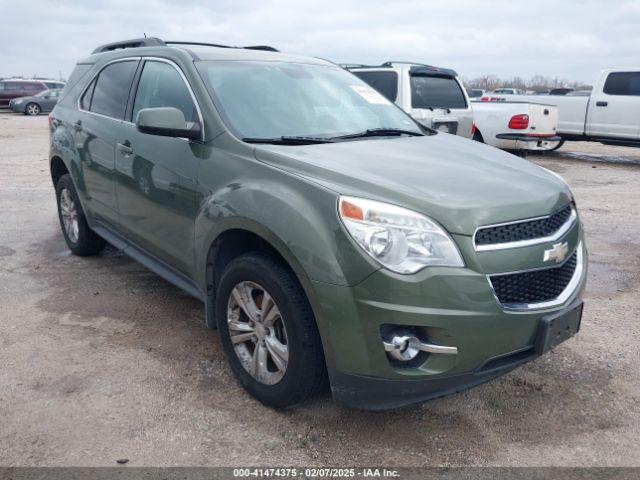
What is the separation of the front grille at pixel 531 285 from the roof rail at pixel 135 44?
9.56ft

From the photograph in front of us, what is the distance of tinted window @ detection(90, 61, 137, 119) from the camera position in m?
4.30

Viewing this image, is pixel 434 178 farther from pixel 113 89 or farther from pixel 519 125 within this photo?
pixel 519 125

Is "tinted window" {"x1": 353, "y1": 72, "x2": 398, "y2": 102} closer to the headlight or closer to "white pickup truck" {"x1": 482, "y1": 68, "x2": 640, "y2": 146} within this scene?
"white pickup truck" {"x1": 482, "y1": 68, "x2": 640, "y2": 146}

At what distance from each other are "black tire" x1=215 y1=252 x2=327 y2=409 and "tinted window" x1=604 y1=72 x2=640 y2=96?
12.9 meters

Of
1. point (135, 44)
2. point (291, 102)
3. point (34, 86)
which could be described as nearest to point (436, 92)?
point (135, 44)

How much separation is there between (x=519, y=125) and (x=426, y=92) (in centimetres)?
390

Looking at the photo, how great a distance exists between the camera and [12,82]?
3012cm

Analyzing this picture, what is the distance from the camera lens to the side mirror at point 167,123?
Result: 320 cm

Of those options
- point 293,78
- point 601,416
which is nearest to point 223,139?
point 293,78

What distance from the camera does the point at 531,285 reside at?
2.58 meters

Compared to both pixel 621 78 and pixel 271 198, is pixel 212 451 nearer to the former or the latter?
pixel 271 198

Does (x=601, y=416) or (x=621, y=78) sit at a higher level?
(x=621, y=78)

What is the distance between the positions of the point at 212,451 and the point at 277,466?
318 mm

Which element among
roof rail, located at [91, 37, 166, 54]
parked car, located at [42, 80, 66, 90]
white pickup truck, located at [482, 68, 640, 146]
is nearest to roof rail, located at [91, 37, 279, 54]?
roof rail, located at [91, 37, 166, 54]
